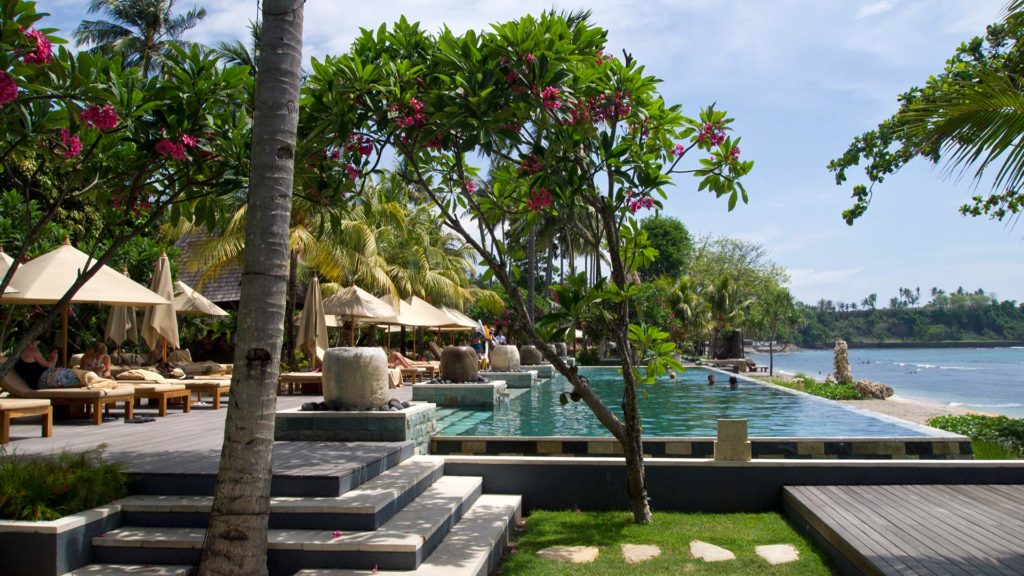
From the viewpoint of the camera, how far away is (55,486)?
4.89m

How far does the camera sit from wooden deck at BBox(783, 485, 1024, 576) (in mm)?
4539

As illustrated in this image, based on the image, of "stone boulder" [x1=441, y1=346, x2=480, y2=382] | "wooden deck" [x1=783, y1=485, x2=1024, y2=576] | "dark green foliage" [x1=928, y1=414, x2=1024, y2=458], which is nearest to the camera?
"wooden deck" [x1=783, y1=485, x2=1024, y2=576]

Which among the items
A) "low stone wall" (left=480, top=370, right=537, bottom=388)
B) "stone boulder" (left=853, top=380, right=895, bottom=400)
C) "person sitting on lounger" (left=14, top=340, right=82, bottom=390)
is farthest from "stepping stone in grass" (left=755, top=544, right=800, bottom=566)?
"stone boulder" (left=853, top=380, right=895, bottom=400)

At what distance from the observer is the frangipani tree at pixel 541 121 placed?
5.61 m

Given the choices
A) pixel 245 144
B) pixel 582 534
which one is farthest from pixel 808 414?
pixel 245 144

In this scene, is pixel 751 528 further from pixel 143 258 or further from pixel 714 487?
pixel 143 258

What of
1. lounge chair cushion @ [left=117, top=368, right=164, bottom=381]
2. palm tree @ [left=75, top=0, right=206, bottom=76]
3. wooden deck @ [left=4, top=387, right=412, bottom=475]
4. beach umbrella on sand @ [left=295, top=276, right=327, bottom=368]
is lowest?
wooden deck @ [left=4, top=387, right=412, bottom=475]

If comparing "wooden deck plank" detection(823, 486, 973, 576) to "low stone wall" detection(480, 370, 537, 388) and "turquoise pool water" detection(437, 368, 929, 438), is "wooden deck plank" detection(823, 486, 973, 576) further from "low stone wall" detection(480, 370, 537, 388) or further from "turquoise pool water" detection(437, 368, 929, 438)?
"low stone wall" detection(480, 370, 537, 388)

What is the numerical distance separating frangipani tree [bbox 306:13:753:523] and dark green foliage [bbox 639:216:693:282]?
51.3m

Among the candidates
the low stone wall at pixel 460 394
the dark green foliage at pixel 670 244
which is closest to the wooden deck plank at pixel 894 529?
the low stone wall at pixel 460 394

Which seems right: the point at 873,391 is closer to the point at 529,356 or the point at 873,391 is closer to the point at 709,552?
the point at 529,356

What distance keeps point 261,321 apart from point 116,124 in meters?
2.28

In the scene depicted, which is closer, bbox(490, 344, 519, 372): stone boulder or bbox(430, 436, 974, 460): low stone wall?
bbox(430, 436, 974, 460): low stone wall

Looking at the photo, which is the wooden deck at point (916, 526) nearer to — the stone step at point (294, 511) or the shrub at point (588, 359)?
the stone step at point (294, 511)
